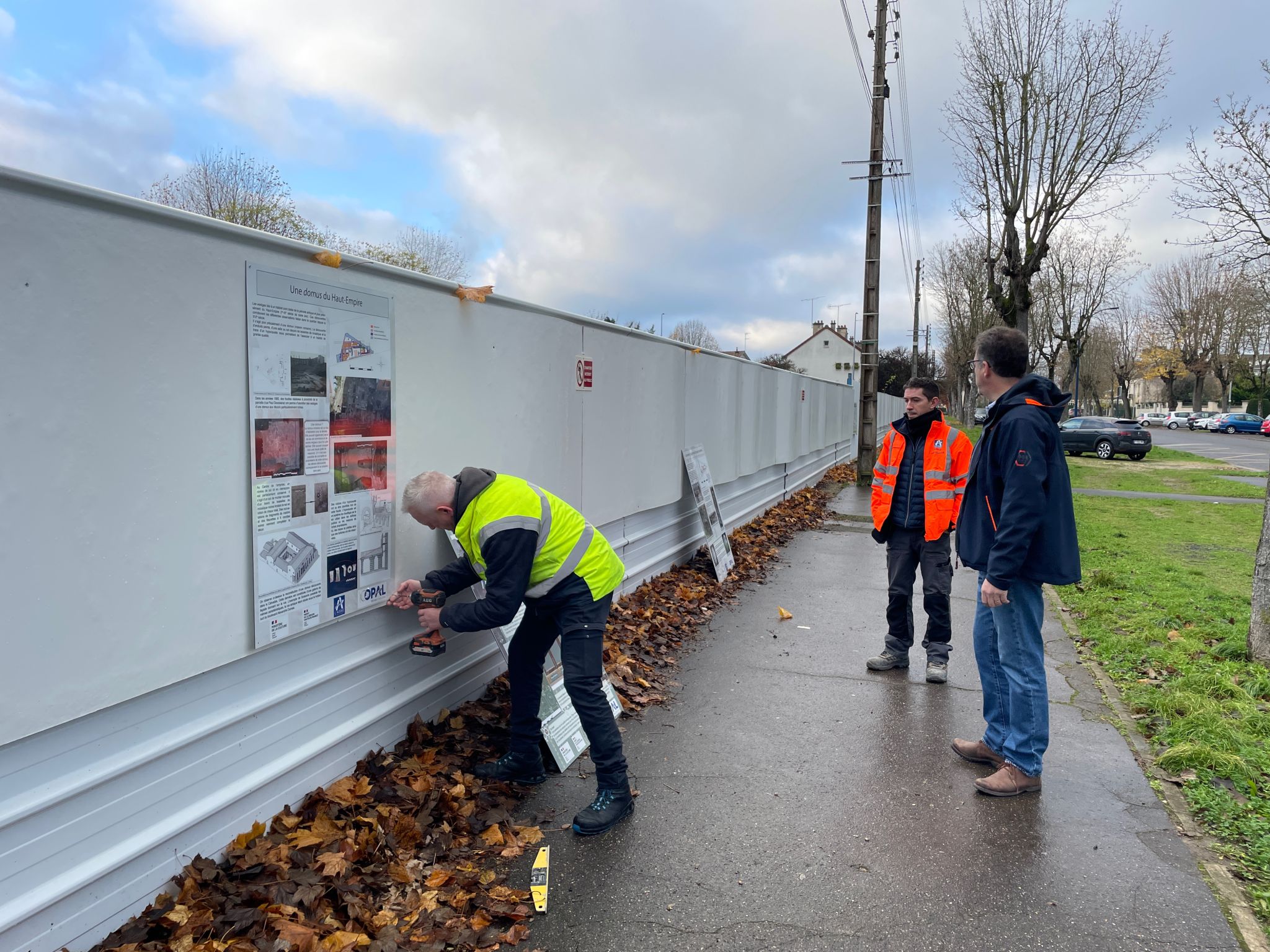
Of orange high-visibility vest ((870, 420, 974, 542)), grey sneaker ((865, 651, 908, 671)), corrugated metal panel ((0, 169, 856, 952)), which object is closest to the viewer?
corrugated metal panel ((0, 169, 856, 952))

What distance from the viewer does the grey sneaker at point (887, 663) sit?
5.69m

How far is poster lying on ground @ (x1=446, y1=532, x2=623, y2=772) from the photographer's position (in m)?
4.06

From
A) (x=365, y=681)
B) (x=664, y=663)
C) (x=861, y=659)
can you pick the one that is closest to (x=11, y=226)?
(x=365, y=681)

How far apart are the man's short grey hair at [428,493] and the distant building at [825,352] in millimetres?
81437

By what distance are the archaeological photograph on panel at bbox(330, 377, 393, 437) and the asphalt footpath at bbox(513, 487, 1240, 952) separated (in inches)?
75.0

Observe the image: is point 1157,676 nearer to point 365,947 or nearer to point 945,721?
point 945,721

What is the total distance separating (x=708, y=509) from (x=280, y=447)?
19.4 feet

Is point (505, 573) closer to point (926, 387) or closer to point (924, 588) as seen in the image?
point (924, 588)

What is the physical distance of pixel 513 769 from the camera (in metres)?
3.85

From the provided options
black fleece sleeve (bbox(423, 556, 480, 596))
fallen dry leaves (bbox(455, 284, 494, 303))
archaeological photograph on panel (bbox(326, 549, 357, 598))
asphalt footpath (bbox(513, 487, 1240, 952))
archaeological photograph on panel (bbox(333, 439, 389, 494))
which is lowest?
asphalt footpath (bbox(513, 487, 1240, 952))

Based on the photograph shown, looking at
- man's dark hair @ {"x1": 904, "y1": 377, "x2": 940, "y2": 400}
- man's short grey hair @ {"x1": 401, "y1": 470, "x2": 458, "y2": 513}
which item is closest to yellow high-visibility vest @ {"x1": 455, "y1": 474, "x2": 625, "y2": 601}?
man's short grey hair @ {"x1": 401, "y1": 470, "x2": 458, "y2": 513}

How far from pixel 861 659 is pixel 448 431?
3669 millimetres

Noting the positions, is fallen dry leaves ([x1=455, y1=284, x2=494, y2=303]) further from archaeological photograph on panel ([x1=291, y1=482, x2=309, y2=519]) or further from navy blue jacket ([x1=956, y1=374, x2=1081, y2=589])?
navy blue jacket ([x1=956, y1=374, x2=1081, y2=589])

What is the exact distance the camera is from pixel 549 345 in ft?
17.2
